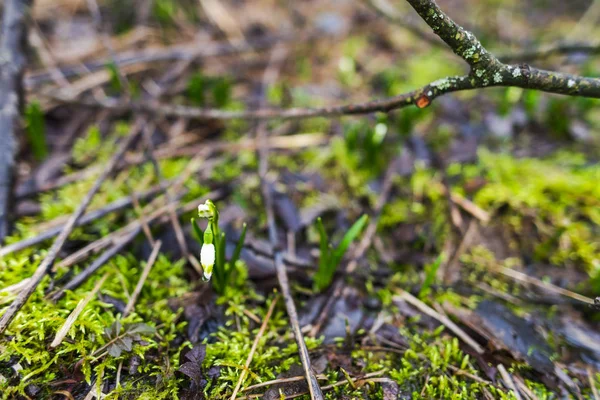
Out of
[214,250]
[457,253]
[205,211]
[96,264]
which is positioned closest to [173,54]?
[96,264]

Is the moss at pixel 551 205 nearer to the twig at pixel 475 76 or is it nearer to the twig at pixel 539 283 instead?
the twig at pixel 539 283

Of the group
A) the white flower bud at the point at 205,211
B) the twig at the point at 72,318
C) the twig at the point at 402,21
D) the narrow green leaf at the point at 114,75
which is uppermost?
the twig at the point at 402,21

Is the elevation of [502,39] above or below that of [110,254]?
above

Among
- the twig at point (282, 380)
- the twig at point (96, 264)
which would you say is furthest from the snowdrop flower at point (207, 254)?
the twig at point (96, 264)

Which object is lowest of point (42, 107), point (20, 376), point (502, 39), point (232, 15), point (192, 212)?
point (20, 376)

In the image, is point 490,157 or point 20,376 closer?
point 20,376

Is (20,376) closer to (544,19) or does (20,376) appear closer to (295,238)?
(295,238)

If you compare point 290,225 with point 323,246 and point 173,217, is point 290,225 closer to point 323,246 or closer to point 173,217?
point 323,246

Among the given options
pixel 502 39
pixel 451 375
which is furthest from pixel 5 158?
pixel 502 39
